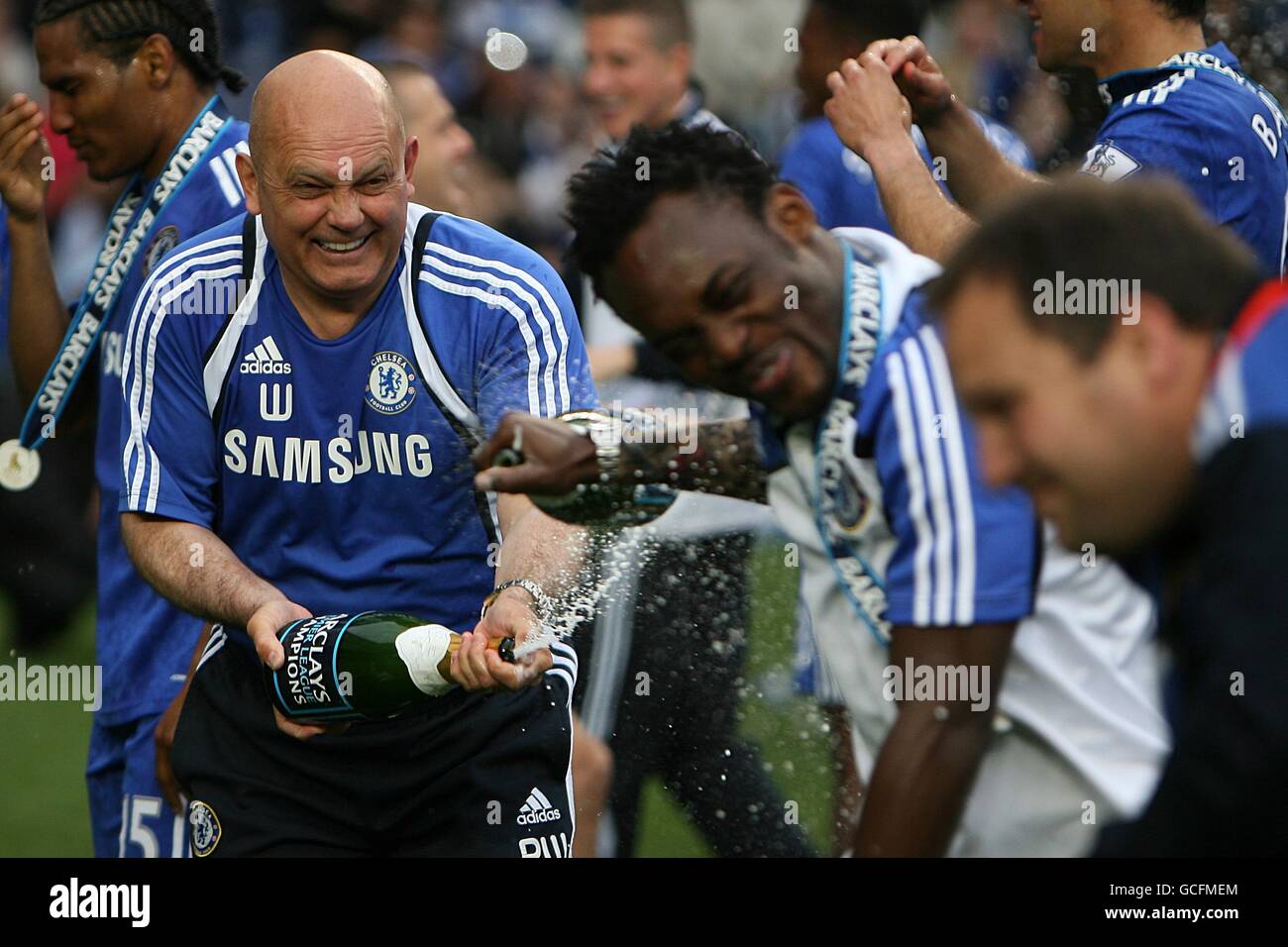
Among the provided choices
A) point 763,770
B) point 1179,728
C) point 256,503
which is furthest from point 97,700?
point 1179,728

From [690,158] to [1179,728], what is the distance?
1.47 meters

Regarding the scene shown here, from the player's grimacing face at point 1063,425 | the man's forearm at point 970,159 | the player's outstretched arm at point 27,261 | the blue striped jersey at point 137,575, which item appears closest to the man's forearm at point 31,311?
the player's outstretched arm at point 27,261

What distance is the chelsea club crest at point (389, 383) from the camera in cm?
402

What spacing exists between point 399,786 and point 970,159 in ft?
7.24

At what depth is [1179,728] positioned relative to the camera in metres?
2.31

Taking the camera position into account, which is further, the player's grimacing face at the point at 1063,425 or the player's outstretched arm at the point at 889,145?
the player's outstretched arm at the point at 889,145

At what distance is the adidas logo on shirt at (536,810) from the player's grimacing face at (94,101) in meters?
2.43

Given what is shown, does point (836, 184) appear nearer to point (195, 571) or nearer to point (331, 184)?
point (331, 184)

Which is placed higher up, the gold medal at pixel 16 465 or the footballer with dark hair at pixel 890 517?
the gold medal at pixel 16 465

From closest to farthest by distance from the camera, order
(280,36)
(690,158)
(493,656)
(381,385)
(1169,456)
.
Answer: (1169,456)
(690,158)
(493,656)
(381,385)
(280,36)

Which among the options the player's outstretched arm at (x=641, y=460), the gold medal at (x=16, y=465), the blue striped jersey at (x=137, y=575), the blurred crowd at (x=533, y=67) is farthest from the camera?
the blurred crowd at (x=533, y=67)

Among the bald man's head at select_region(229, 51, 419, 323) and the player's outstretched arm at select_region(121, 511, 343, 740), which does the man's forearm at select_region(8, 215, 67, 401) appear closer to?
the player's outstretched arm at select_region(121, 511, 343, 740)

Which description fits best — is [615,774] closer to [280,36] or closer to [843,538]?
[843,538]

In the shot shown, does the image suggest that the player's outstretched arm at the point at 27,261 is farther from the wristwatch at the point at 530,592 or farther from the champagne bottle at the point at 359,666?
the wristwatch at the point at 530,592
